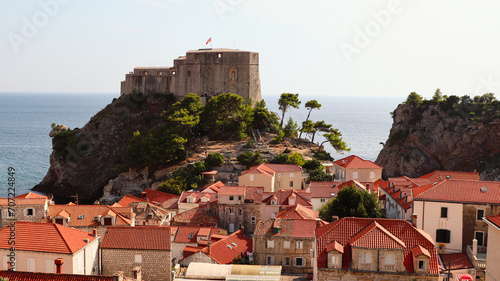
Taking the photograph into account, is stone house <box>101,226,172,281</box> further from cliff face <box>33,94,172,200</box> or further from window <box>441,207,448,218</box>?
cliff face <box>33,94,172,200</box>

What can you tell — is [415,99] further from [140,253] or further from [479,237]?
[140,253]

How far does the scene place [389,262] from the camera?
2302 centimetres

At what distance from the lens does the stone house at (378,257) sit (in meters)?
22.8

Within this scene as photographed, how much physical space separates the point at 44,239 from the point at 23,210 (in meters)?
9.43

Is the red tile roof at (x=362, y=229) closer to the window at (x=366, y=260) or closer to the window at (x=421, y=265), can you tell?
the window at (x=421, y=265)

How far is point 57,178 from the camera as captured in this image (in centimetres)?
6931

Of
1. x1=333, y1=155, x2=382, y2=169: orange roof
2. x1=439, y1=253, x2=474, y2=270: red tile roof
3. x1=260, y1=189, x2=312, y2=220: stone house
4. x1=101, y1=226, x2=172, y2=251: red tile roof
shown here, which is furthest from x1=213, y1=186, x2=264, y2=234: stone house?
x1=439, y1=253, x2=474, y2=270: red tile roof

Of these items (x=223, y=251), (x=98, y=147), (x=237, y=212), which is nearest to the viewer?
(x=223, y=251)

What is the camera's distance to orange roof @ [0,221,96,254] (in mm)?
23453

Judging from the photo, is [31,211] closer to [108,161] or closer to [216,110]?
[216,110]

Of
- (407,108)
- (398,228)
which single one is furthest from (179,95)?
(398,228)

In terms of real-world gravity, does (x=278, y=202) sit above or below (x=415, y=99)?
below

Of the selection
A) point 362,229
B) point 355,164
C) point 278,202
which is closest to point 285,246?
point 362,229

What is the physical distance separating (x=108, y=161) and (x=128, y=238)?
4279 centimetres
